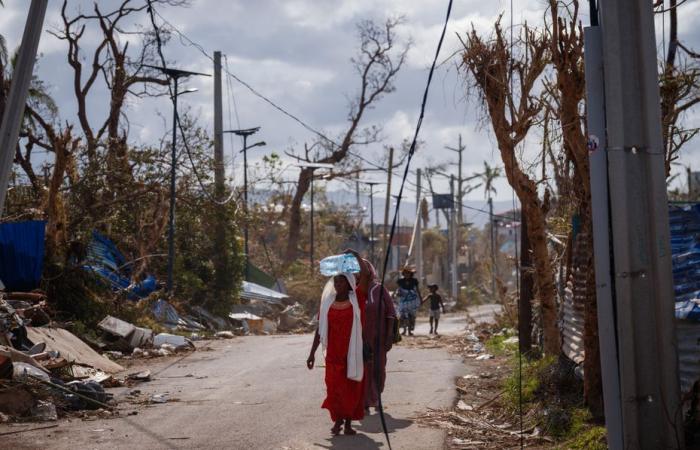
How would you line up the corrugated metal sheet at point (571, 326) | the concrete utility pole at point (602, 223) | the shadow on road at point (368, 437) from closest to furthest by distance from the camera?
the concrete utility pole at point (602, 223)
the shadow on road at point (368, 437)
the corrugated metal sheet at point (571, 326)

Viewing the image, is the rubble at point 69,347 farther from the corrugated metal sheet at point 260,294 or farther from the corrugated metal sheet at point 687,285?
the corrugated metal sheet at point 260,294

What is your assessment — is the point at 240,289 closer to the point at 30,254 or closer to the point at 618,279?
the point at 30,254

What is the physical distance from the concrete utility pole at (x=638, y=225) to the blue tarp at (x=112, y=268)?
13668 mm

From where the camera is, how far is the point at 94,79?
3012cm

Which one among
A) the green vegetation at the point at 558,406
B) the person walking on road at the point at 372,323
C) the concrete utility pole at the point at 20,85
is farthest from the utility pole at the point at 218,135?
the person walking on road at the point at 372,323

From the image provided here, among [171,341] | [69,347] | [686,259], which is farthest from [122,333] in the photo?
[686,259]

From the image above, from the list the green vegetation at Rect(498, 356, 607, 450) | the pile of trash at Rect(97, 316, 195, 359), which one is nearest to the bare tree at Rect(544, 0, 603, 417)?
the green vegetation at Rect(498, 356, 607, 450)

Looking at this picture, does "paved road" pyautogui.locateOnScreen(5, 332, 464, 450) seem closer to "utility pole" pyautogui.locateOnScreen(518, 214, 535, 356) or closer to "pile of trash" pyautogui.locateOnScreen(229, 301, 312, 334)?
"utility pole" pyautogui.locateOnScreen(518, 214, 535, 356)

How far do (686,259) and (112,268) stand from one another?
14719 millimetres

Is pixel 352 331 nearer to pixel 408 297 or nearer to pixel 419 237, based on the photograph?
pixel 408 297

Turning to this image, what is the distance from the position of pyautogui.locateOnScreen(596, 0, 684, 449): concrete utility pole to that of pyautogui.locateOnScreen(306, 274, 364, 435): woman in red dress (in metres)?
3.66

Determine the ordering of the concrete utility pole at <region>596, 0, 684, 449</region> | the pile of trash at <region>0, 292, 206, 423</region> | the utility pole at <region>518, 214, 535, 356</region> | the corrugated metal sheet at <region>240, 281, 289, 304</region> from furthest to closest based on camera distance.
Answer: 1. the corrugated metal sheet at <region>240, 281, 289, 304</region>
2. the utility pole at <region>518, 214, 535, 356</region>
3. the pile of trash at <region>0, 292, 206, 423</region>
4. the concrete utility pole at <region>596, 0, 684, 449</region>

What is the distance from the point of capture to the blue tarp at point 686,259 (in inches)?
308

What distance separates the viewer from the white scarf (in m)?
8.89
